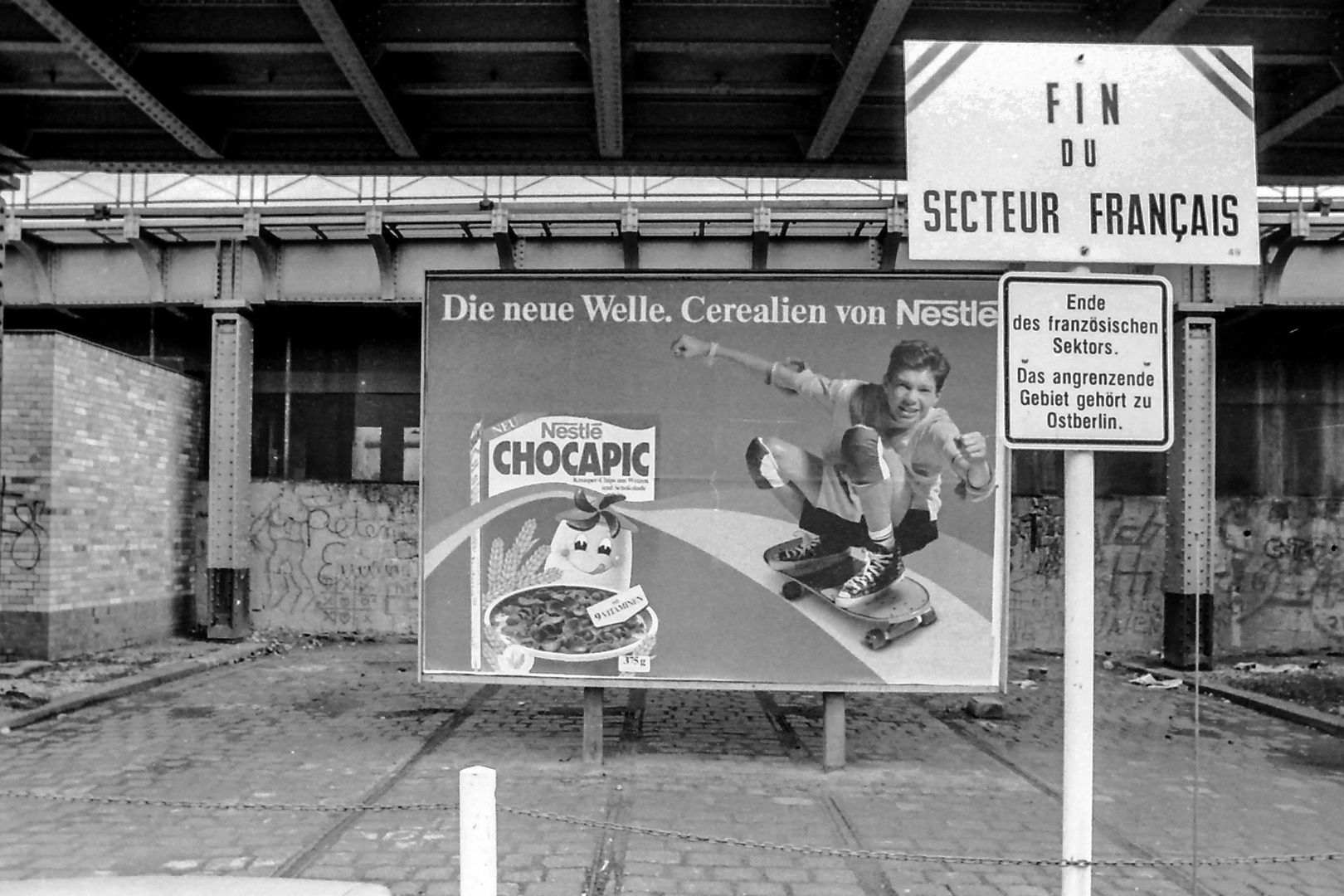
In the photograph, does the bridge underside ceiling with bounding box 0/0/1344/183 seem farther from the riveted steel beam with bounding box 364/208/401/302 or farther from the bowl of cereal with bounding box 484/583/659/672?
the riveted steel beam with bounding box 364/208/401/302

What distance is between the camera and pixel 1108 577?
1688cm

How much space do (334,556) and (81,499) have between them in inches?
182

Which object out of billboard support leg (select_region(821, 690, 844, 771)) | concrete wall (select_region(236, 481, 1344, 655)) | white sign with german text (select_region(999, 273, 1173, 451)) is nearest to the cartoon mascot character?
billboard support leg (select_region(821, 690, 844, 771))

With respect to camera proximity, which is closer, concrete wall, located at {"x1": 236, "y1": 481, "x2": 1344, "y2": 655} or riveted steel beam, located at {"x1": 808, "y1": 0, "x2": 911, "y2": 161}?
riveted steel beam, located at {"x1": 808, "y1": 0, "x2": 911, "y2": 161}

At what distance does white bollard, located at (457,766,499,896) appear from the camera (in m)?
3.75

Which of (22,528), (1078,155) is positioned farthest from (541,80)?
(22,528)

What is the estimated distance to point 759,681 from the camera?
8.04 metres

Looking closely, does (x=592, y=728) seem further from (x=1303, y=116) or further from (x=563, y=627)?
(x=1303, y=116)

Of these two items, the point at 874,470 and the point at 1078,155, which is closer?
the point at 1078,155

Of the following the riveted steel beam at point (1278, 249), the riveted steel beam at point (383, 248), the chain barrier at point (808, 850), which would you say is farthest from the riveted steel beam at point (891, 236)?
the chain barrier at point (808, 850)

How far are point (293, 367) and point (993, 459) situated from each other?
45.8ft

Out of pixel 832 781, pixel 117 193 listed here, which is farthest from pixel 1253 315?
pixel 117 193

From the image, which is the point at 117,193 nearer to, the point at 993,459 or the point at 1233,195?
the point at 993,459

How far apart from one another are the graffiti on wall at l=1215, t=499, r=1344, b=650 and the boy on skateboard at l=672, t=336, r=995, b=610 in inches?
436
